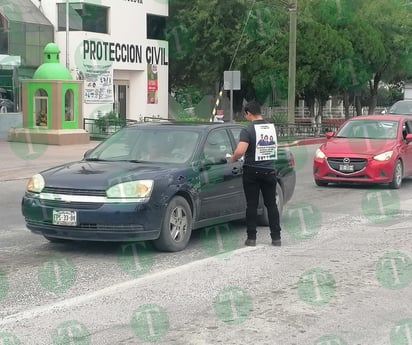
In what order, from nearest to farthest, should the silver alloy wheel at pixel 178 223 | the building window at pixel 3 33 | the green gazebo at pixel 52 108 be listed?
the silver alloy wheel at pixel 178 223 → the green gazebo at pixel 52 108 → the building window at pixel 3 33

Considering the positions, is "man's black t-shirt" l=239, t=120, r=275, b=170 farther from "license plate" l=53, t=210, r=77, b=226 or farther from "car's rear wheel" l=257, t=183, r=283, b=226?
"license plate" l=53, t=210, r=77, b=226

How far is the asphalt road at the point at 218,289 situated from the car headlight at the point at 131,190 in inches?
28.1

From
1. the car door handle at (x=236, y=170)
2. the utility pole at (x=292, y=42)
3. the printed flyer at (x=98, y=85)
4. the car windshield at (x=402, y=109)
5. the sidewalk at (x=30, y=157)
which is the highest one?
the utility pole at (x=292, y=42)

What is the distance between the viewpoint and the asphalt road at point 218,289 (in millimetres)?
5707

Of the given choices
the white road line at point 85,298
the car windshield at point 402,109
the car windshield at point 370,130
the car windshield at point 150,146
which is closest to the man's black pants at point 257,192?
the car windshield at point 150,146

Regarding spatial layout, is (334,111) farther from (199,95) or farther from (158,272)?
(158,272)

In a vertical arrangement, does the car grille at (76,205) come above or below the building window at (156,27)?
below

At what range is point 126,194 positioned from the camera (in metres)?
8.12

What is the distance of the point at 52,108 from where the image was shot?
27.0 m

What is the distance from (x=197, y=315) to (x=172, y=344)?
75 centimetres

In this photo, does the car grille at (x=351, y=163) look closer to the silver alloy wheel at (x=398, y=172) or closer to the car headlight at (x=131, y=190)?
the silver alloy wheel at (x=398, y=172)

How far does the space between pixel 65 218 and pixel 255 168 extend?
7.46ft

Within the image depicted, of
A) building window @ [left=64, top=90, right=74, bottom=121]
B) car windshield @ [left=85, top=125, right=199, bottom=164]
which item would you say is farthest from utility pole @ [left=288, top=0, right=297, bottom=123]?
car windshield @ [left=85, top=125, right=199, bottom=164]

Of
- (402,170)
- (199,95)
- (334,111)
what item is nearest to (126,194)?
(402,170)
